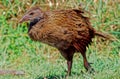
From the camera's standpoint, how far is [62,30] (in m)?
7.34

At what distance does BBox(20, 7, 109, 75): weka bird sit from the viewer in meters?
7.32

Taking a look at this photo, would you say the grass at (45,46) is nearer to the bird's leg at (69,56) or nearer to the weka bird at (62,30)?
the bird's leg at (69,56)

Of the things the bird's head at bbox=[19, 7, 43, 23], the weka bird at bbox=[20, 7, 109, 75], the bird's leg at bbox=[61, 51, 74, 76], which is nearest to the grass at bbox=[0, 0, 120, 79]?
the bird's leg at bbox=[61, 51, 74, 76]

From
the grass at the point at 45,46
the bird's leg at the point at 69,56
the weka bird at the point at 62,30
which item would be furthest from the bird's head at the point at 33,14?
the grass at the point at 45,46

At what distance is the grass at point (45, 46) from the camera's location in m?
8.42

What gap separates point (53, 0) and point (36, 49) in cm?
144

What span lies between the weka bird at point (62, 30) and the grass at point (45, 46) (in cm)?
56

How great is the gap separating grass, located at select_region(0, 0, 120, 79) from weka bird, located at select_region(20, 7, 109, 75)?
0.56m

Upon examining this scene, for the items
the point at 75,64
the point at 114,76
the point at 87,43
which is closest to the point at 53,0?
the point at 75,64

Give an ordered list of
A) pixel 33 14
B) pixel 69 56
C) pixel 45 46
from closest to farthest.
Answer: pixel 33 14
pixel 69 56
pixel 45 46

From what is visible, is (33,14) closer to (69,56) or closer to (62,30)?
(62,30)

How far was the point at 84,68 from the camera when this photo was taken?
817 centimetres

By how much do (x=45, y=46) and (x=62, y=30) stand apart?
2.82 m

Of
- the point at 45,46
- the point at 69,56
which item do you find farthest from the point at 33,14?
the point at 45,46
